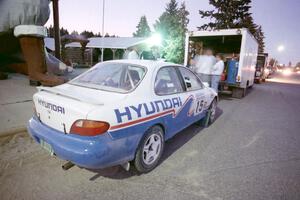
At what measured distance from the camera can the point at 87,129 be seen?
2.34 meters

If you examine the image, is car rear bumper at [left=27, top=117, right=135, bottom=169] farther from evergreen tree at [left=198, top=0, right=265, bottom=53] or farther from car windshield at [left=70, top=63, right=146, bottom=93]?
evergreen tree at [left=198, top=0, right=265, bottom=53]

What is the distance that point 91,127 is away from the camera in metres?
2.33

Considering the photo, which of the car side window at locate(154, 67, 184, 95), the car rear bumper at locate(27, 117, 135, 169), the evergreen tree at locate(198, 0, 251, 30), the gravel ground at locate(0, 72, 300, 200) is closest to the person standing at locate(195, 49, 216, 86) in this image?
the gravel ground at locate(0, 72, 300, 200)

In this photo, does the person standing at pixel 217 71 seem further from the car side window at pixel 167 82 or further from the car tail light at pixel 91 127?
the car tail light at pixel 91 127

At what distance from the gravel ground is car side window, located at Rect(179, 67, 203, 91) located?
1.09 meters

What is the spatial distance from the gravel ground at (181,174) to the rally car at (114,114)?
0.35 meters

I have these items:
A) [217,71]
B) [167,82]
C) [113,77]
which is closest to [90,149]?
[113,77]

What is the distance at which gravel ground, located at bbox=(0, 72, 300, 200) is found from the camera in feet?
8.57

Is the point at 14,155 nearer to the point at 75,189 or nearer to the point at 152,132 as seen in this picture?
the point at 75,189

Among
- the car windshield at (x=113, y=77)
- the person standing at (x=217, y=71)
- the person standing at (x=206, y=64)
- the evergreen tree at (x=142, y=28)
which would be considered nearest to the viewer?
the car windshield at (x=113, y=77)

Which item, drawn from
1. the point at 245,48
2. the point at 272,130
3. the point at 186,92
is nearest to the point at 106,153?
the point at 186,92

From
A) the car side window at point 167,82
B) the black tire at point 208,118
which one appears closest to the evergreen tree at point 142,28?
the black tire at point 208,118

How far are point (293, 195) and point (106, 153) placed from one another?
7.94 ft

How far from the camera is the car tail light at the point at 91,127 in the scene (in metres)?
2.33
